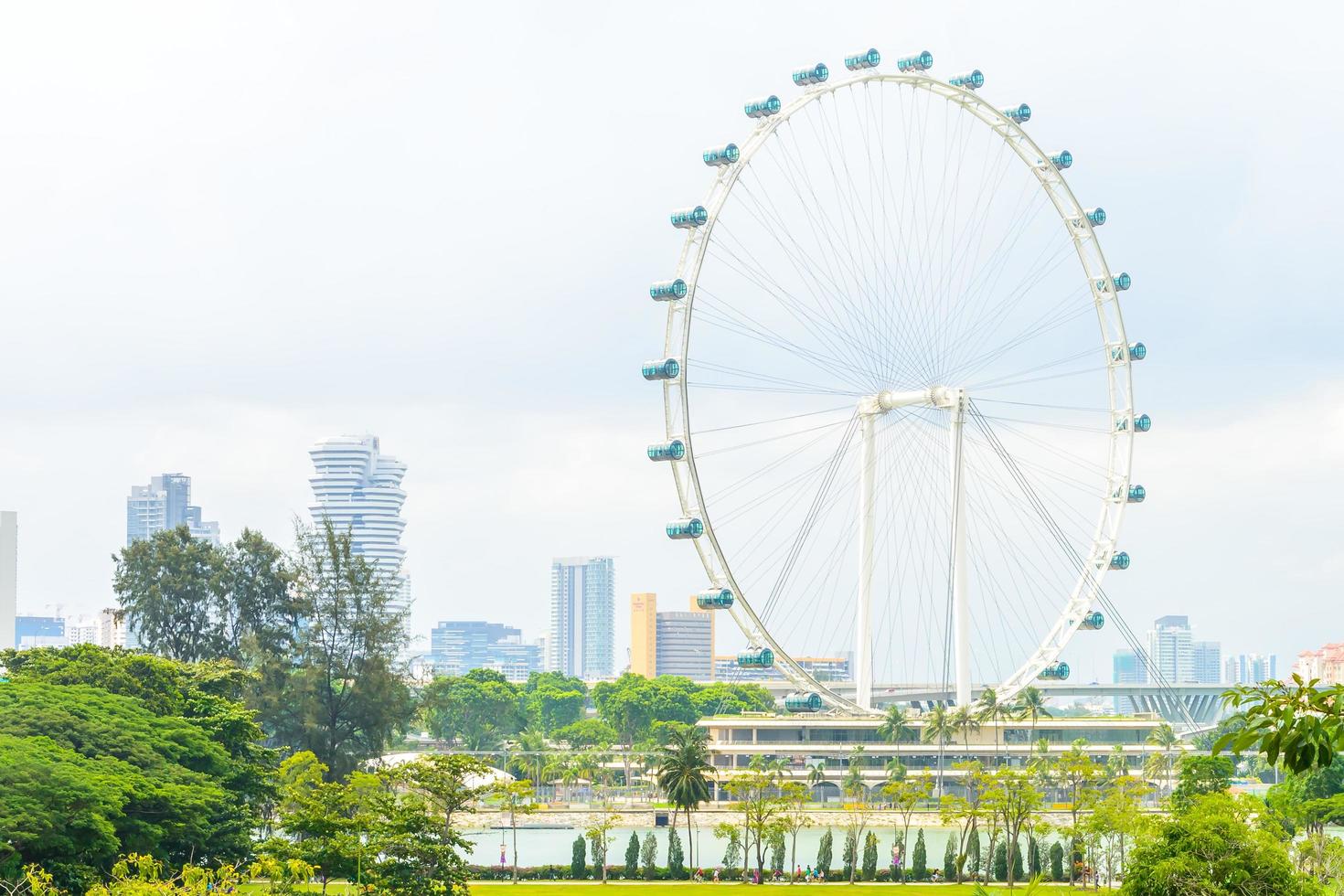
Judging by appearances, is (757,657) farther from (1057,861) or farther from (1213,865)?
(1213,865)

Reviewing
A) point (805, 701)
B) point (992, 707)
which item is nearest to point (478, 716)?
point (992, 707)

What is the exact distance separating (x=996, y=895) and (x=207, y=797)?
2551cm

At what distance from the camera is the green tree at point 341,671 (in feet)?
262

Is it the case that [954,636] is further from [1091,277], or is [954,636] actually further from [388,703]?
[388,703]

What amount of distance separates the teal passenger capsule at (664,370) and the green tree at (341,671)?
22.3 meters

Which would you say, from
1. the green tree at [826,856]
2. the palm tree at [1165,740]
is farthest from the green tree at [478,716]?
the green tree at [826,856]

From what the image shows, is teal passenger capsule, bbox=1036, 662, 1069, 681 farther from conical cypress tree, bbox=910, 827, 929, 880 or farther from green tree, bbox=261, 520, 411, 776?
green tree, bbox=261, 520, 411, 776

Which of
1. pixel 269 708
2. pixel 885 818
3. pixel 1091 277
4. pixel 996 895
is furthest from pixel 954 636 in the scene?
pixel 996 895

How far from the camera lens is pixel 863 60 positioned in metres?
69.1

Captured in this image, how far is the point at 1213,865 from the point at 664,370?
108ft

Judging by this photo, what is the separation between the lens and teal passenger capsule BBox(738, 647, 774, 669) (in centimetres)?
7349

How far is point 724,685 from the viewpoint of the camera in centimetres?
17462

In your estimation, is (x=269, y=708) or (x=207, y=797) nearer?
(x=207, y=797)

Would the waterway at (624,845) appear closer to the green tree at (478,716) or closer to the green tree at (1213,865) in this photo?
the green tree at (1213,865)
